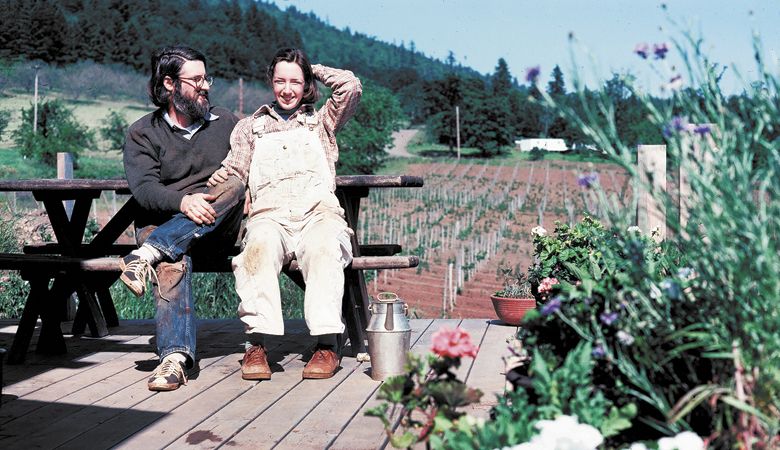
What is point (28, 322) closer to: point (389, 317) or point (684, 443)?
point (389, 317)

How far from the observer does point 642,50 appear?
1733mm

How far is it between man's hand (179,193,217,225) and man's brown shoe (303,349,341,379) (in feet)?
2.26

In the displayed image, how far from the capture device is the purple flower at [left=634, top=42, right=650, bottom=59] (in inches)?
68.1

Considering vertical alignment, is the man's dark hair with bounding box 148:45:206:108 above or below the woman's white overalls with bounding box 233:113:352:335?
above

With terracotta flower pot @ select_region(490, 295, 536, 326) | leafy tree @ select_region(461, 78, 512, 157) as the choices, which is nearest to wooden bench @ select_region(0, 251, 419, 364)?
terracotta flower pot @ select_region(490, 295, 536, 326)

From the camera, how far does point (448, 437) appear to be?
166 centimetres

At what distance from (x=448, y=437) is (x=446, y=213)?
23.3 metres

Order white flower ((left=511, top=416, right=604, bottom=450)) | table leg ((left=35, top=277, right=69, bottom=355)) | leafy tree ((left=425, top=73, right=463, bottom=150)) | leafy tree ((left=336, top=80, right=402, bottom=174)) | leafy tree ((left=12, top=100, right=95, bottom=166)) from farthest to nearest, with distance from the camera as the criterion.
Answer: leafy tree ((left=425, top=73, right=463, bottom=150)) → leafy tree ((left=336, top=80, right=402, bottom=174)) → leafy tree ((left=12, top=100, right=95, bottom=166)) → table leg ((left=35, top=277, right=69, bottom=355)) → white flower ((left=511, top=416, right=604, bottom=450))

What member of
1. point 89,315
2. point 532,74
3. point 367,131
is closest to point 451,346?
point 532,74

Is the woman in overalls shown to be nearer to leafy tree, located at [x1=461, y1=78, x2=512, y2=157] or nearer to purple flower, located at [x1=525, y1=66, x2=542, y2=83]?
purple flower, located at [x1=525, y1=66, x2=542, y2=83]

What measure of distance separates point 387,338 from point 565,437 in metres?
2.20

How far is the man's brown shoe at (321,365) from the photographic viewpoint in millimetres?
3756

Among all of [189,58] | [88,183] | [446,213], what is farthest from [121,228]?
[446,213]

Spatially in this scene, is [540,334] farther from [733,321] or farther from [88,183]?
[88,183]
